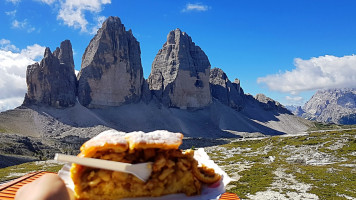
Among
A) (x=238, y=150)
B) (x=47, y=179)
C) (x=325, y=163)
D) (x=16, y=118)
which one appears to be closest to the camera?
(x=47, y=179)

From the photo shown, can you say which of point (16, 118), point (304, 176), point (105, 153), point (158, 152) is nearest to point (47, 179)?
point (105, 153)

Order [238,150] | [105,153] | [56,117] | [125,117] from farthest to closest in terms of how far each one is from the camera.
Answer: [125,117] → [56,117] → [238,150] → [105,153]

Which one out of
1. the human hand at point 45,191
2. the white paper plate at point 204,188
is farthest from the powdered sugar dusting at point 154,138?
the human hand at point 45,191

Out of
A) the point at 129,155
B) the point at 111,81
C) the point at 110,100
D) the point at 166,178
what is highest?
the point at 111,81

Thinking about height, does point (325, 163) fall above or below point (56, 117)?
below

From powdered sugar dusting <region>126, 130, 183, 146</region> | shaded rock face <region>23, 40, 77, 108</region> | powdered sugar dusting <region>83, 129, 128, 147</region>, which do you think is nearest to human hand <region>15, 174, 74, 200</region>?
powdered sugar dusting <region>83, 129, 128, 147</region>

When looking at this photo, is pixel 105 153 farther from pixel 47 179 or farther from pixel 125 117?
pixel 125 117

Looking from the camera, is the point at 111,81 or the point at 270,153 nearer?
the point at 270,153

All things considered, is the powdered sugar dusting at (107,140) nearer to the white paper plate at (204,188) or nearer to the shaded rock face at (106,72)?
the white paper plate at (204,188)
